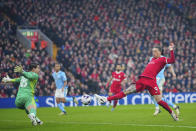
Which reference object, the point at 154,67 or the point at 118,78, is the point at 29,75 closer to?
the point at 154,67

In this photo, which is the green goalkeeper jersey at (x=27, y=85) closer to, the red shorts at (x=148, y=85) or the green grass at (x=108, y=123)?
the green grass at (x=108, y=123)

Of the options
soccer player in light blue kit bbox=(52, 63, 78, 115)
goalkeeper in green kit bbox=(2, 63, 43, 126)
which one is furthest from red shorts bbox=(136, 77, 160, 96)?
soccer player in light blue kit bbox=(52, 63, 78, 115)

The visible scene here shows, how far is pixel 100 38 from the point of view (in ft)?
113

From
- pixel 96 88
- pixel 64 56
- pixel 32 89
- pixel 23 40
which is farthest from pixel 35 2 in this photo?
pixel 32 89

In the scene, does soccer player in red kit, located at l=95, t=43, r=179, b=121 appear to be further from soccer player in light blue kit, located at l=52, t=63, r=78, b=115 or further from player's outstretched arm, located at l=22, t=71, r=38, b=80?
soccer player in light blue kit, located at l=52, t=63, r=78, b=115

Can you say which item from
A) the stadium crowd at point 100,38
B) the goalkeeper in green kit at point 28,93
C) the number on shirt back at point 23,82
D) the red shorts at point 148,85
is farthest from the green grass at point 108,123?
the stadium crowd at point 100,38

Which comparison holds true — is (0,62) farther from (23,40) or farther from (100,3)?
(100,3)

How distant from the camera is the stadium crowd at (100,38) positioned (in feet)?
97.7

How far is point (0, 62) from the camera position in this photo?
25.9 m

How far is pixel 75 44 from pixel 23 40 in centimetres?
427

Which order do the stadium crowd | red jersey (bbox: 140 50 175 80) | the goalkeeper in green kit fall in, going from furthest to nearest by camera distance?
the stadium crowd → red jersey (bbox: 140 50 175 80) → the goalkeeper in green kit

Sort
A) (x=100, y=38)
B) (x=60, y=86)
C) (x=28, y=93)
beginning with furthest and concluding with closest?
(x=100, y=38)
(x=60, y=86)
(x=28, y=93)

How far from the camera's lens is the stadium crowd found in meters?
29.8

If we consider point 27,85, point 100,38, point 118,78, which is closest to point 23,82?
point 27,85
